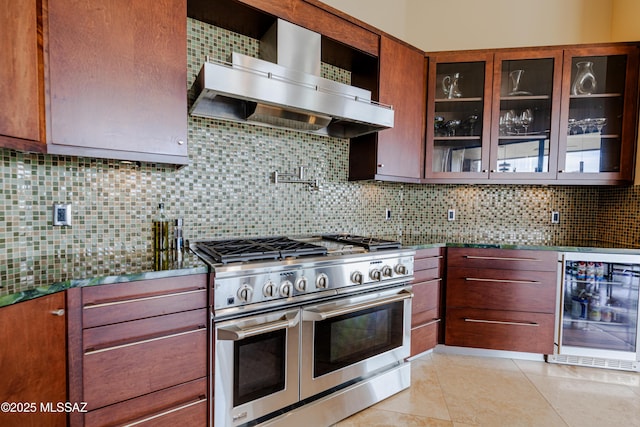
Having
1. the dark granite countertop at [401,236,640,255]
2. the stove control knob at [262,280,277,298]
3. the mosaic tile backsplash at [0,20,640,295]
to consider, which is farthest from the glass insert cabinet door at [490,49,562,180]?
the stove control knob at [262,280,277,298]

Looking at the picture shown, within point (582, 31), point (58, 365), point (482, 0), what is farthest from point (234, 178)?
point (582, 31)

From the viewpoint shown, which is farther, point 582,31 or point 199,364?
point 582,31

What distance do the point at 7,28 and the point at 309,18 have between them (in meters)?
1.45

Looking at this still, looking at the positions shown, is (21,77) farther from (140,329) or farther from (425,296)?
(425,296)

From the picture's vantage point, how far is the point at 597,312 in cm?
245

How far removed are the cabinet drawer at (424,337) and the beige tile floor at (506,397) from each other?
0.13 metres

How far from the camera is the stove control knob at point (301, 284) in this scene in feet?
5.22

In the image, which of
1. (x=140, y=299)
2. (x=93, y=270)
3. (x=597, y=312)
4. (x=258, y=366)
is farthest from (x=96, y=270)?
(x=597, y=312)

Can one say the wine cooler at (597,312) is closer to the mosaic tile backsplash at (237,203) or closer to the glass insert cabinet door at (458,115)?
the mosaic tile backsplash at (237,203)

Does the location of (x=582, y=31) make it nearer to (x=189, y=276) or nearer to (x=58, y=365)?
(x=189, y=276)

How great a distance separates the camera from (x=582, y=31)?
2.87 metres

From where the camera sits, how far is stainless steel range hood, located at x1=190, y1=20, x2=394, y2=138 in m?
1.48

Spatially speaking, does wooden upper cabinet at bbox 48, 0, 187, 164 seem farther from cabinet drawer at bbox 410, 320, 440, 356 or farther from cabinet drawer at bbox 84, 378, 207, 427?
cabinet drawer at bbox 410, 320, 440, 356

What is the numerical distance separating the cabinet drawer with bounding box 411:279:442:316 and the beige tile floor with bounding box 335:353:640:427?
45 cm
